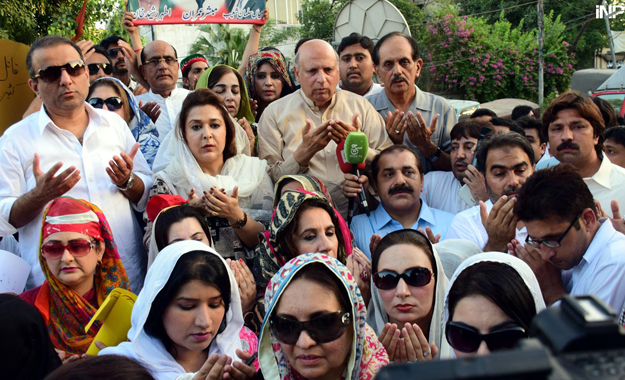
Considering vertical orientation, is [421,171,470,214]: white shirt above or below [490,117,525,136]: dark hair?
below

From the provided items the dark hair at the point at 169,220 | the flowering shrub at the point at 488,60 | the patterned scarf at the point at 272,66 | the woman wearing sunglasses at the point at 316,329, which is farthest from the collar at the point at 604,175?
the flowering shrub at the point at 488,60

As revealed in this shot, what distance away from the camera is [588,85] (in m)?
17.9

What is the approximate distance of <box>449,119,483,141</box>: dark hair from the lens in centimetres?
451

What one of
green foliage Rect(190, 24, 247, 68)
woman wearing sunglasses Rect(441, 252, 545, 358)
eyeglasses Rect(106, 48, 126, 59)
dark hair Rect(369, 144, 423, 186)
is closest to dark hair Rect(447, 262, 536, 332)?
woman wearing sunglasses Rect(441, 252, 545, 358)

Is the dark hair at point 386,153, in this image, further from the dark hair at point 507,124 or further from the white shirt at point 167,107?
the white shirt at point 167,107

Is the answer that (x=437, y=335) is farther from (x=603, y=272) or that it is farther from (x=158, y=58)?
(x=158, y=58)

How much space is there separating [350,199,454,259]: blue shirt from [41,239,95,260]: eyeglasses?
71.7 inches

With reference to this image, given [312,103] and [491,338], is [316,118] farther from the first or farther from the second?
[491,338]

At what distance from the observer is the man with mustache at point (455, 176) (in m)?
4.50

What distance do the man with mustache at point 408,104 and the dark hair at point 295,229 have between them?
140cm

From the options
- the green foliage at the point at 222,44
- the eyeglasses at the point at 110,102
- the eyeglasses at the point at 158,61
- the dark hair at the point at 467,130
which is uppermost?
the green foliage at the point at 222,44

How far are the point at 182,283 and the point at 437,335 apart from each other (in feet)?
4.12

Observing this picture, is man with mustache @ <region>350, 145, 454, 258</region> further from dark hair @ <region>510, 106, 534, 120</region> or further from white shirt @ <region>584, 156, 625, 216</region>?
dark hair @ <region>510, 106, 534, 120</region>

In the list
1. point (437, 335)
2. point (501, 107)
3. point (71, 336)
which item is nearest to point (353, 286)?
point (437, 335)
